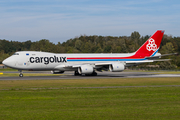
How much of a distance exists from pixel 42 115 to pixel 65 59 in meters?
36.6

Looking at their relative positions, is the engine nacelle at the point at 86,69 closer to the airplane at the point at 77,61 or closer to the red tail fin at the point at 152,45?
the airplane at the point at 77,61

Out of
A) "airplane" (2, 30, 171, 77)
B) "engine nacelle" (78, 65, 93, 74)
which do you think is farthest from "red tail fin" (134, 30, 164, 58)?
"engine nacelle" (78, 65, 93, 74)

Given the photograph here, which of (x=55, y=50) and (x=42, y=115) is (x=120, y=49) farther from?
Result: (x=42, y=115)

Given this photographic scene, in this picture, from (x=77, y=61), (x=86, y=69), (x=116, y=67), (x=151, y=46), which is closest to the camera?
(x=86, y=69)

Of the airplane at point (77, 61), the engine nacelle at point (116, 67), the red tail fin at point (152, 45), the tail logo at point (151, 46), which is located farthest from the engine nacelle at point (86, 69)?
the tail logo at point (151, 46)

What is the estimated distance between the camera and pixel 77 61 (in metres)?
51.7

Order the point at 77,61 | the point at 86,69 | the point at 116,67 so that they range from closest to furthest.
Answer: the point at 86,69 < the point at 116,67 < the point at 77,61

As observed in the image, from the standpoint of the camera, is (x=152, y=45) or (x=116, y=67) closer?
(x=116, y=67)

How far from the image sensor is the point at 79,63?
51750 millimetres

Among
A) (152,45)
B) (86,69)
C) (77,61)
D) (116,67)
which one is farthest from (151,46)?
(86,69)

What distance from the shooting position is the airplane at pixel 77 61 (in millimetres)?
47719

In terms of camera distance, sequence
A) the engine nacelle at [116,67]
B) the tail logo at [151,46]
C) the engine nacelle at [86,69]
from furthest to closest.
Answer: the tail logo at [151,46] < the engine nacelle at [116,67] < the engine nacelle at [86,69]

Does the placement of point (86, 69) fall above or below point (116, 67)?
below

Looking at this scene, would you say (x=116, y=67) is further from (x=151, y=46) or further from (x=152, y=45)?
(x=152, y=45)
